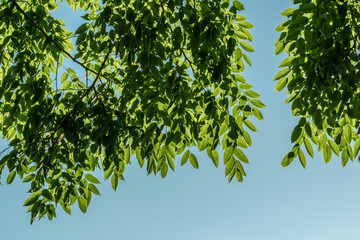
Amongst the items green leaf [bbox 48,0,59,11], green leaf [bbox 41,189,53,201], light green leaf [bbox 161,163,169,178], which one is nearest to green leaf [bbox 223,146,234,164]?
light green leaf [bbox 161,163,169,178]

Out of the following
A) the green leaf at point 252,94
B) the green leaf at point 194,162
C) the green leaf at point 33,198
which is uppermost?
the green leaf at point 252,94

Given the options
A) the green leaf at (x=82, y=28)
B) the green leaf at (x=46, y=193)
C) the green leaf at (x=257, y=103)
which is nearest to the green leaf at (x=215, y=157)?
the green leaf at (x=257, y=103)

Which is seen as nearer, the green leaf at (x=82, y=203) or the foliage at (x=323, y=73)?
the foliage at (x=323, y=73)

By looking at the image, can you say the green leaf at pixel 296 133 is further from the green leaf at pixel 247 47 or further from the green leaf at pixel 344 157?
the green leaf at pixel 247 47

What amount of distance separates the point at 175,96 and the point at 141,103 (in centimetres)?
36

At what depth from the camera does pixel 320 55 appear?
10.2 ft

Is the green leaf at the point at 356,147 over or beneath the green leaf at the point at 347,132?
beneath

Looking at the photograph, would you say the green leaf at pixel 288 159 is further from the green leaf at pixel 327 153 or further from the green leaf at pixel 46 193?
the green leaf at pixel 46 193

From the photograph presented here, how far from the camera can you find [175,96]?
11.0 feet

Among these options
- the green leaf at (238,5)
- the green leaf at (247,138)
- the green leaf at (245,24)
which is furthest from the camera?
the green leaf at (245,24)

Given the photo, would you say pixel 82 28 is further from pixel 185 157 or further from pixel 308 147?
pixel 308 147

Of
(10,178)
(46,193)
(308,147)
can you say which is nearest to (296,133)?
(308,147)

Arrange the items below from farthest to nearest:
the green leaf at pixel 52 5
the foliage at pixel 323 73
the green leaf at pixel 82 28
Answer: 1. the green leaf at pixel 52 5
2. the green leaf at pixel 82 28
3. the foliage at pixel 323 73

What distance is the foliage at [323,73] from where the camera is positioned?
293cm
